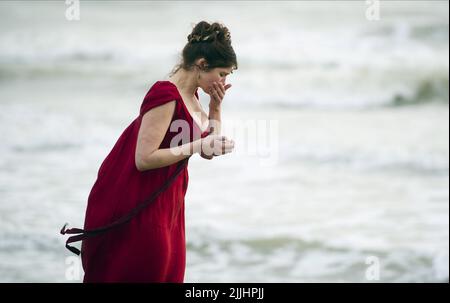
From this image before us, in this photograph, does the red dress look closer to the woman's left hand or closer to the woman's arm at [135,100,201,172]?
the woman's arm at [135,100,201,172]

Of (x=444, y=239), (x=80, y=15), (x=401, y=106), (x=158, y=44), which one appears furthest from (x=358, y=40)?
(x=444, y=239)

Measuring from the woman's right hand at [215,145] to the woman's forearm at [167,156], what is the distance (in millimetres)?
20

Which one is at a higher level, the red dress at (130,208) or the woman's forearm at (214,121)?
the woman's forearm at (214,121)

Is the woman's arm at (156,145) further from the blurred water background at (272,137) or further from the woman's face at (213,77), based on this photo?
the blurred water background at (272,137)

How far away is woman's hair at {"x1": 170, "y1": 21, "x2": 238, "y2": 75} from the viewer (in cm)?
267

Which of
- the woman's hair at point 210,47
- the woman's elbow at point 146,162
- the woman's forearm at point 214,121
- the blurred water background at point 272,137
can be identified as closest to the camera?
the woman's elbow at point 146,162

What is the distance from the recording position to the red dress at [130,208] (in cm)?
261

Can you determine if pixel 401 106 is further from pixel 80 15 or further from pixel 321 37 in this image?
pixel 80 15

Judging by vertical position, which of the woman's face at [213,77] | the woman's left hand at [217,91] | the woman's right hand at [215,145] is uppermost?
the woman's face at [213,77]

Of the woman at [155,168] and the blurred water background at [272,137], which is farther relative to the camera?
the blurred water background at [272,137]

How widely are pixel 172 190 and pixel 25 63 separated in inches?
565

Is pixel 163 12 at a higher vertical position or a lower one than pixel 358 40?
higher

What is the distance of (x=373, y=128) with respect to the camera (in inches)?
481

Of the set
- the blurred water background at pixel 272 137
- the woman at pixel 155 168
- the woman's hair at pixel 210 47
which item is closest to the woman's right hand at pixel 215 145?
the woman at pixel 155 168
